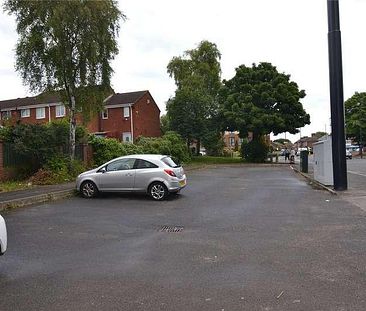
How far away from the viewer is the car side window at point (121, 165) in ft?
47.8

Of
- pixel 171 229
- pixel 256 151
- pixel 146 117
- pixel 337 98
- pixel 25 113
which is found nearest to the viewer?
pixel 171 229

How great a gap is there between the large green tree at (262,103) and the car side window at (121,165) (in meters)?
28.4

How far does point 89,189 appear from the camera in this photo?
1486 centimetres

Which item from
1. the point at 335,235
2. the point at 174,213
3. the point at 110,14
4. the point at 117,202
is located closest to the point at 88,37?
the point at 110,14

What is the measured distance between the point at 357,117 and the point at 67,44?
221ft

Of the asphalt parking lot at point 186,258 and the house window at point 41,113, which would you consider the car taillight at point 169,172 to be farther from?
the house window at point 41,113

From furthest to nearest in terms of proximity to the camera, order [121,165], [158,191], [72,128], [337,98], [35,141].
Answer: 1. [72,128]
2. [35,141]
3. [337,98]
4. [121,165]
5. [158,191]

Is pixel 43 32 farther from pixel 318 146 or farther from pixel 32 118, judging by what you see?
pixel 32 118

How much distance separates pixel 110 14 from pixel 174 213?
12.1 m

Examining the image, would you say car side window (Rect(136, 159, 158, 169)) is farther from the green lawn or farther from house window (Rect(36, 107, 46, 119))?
house window (Rect(36, 107, 46, 119))

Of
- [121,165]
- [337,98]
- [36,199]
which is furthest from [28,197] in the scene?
[337,98]

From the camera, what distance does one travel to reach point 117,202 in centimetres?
1370

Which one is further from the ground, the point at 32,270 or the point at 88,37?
the point at 88,37

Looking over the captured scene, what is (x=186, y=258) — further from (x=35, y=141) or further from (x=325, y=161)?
(x=35, y=141)
